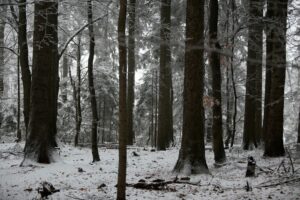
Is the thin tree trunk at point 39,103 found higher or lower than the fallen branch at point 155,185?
higher

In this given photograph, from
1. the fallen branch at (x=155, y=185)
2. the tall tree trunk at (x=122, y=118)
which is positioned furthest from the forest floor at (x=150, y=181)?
the tall tree trunk at (x=122, y=118)

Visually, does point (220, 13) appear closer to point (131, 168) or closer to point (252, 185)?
point (131, 168)

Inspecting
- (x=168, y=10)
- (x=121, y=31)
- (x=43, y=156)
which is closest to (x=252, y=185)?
(x=121, y=31)

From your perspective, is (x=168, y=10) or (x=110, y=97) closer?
(x=168, y=10)

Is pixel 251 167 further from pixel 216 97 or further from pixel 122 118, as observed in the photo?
pixel 122 118

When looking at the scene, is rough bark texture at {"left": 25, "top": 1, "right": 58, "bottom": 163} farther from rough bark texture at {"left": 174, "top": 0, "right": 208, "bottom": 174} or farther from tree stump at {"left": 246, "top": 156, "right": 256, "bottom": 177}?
tree stump at {"left": 246, "top": 156, "right": 256, "bottom": 177}

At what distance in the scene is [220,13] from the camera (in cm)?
1569

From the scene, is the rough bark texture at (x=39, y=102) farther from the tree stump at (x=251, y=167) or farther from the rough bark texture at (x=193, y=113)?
the tree stump at (x=251, y=167)

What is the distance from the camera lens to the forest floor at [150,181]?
6.54 metres

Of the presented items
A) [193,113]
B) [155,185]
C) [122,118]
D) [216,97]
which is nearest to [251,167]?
[193,113]

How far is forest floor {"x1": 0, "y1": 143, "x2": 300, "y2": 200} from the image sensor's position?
6543 millimetres

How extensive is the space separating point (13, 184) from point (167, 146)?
9.74 meters

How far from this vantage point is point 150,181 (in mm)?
8008

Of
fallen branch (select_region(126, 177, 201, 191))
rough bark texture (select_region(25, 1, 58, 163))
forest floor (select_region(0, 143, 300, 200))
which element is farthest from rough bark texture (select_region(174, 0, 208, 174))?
rough bark texture (select_region(25, 1, 58, 163))
